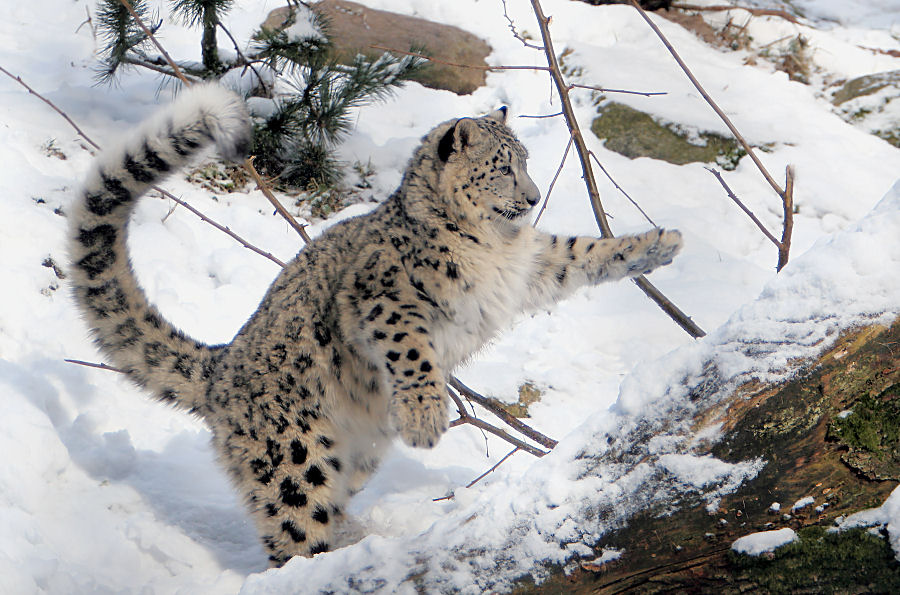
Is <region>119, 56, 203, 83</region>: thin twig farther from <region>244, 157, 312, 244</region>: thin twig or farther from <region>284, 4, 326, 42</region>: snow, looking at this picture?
<region>244, 157, 312, 244</region>: thin twig

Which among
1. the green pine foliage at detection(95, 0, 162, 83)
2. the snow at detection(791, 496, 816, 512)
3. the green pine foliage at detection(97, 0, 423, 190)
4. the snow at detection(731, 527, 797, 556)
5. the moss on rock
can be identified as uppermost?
the green pine foliage at detection(95, 0, 162, 83)

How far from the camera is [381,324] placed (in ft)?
11.5

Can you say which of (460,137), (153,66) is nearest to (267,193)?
(460,137)

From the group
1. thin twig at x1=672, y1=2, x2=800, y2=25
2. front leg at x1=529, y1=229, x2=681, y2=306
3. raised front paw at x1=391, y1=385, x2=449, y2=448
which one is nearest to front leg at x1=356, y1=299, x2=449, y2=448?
raised front paw at x1=391, y1=385, x2=449, y2=448

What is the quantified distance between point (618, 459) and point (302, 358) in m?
1.89

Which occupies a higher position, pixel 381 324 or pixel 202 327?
pixel 202 327

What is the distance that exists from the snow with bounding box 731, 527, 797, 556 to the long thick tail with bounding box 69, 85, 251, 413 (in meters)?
2.28

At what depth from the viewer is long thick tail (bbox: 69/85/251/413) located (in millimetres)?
3186

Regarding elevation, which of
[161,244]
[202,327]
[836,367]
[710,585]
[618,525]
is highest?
[161,244]

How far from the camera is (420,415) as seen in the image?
334cm

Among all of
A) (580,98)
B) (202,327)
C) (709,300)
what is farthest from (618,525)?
(580,98)

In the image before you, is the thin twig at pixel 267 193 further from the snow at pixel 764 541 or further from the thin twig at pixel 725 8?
the thin twig at pixel 725 8

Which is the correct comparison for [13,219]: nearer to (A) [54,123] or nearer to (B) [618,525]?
(A) [54,123]

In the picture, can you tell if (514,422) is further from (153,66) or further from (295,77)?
(153,66)
